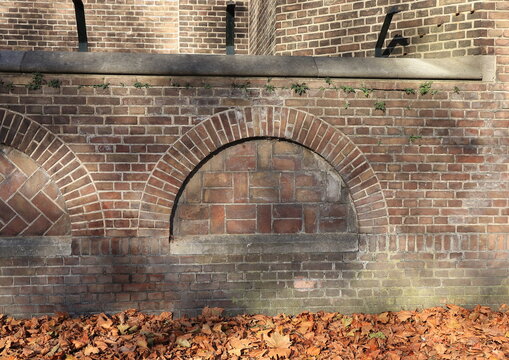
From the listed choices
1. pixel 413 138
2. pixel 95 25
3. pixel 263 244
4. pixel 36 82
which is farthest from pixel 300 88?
pixel 95 25

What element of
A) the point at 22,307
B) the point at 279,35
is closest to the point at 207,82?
the point at 279,35

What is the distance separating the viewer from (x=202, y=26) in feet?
23.2

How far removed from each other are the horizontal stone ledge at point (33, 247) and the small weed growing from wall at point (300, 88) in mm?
2658

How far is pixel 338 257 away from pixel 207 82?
2.17 m

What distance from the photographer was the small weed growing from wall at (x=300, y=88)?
4.08 m

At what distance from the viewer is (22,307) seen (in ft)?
13.1

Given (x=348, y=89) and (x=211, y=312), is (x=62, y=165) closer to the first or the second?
(x=211, y=312)

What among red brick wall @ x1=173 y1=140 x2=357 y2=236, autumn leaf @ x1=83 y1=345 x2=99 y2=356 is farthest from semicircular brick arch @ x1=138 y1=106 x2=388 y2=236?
autumn leaf @ x1=83 y1=345 x2=99 y2=356

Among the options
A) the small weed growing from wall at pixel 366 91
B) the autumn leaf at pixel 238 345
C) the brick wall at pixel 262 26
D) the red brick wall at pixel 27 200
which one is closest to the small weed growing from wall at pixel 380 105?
the small weed growing from wall at pixel 366 91

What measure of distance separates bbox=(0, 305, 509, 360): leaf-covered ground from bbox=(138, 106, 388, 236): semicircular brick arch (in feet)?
2.93

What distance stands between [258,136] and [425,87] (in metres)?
1.75

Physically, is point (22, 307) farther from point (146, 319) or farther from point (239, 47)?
point (239, 47)

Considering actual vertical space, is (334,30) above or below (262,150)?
above

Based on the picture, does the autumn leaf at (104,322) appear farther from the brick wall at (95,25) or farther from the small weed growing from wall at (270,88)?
the brick wall at (95,25)
